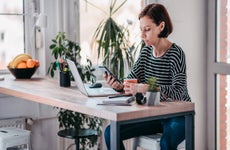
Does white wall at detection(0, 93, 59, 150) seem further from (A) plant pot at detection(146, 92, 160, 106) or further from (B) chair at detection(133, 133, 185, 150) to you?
(A) plant pot at detection(146, 92, 160, 106)

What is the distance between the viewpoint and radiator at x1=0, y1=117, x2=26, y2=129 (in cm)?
356

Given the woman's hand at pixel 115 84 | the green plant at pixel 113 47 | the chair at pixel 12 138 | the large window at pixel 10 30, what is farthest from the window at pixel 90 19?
the woman's hand at pixel 115 84

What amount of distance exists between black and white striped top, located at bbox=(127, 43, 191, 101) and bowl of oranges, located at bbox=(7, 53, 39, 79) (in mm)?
810

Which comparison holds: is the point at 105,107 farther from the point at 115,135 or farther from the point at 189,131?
the point at 189,131

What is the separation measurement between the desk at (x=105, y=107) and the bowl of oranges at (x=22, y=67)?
0.90 feet

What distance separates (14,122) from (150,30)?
143cm

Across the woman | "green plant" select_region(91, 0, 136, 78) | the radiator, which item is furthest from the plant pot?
the radiator

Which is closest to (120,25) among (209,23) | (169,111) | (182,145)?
(209,23)

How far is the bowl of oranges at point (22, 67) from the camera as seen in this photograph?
336 centimetres

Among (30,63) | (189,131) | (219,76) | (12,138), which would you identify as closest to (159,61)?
(189,131)

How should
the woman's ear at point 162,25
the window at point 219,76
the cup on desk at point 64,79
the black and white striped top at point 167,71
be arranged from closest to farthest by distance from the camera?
the black and white striped top at point 167,71 < the woman's ear at point 162,25 < the cup on desk at point 64,79 < the window at point 219,76

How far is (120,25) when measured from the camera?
13.3ft

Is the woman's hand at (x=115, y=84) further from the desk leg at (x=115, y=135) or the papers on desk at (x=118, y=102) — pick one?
the desk leg at (x=115, y=135)

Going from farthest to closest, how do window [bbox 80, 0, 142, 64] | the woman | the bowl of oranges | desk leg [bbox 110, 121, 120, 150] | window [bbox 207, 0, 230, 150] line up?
window [bbox 207, 0, 230, 150], window [bbox 80, 0, 142, 64], the bowl of oranges, the woman, desk leg [bbox 110, 121, 120, 150]
